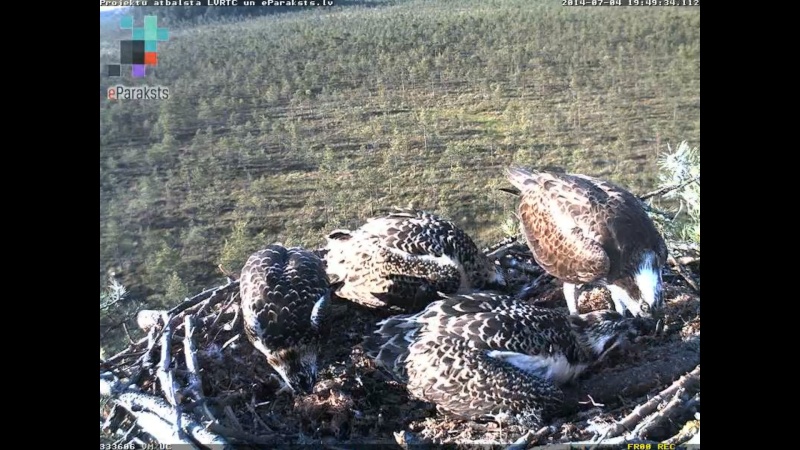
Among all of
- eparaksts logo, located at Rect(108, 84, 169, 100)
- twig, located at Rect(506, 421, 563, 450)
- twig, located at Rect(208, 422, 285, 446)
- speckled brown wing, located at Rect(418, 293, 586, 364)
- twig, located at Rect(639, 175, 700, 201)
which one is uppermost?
eparaksts logo, located at Rect(108, 84, 169, 100)

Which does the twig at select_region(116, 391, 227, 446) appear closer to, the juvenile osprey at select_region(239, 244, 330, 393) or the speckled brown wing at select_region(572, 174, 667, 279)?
the juvenile osprey at select_region(239, 244, 330, 393)

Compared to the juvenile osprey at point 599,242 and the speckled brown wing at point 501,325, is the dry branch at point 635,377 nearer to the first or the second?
the speckled brown wing at point 501,325

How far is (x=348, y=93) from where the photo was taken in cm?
616

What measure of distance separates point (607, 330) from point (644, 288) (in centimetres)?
50

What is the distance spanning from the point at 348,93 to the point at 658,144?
2878 mm

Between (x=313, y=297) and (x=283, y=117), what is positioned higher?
(x=283, y=117)

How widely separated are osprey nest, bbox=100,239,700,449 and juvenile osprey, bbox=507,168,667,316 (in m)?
0.41

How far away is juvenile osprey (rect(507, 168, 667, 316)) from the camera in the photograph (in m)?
5.12

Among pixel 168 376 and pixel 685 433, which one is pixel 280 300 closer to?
pixel 168 376

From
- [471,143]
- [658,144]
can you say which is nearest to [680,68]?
[658,144]

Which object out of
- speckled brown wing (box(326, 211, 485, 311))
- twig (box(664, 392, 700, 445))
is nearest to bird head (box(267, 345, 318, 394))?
speckled brown wing (box(326, 211, 485, 311))

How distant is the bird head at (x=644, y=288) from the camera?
16.9ft

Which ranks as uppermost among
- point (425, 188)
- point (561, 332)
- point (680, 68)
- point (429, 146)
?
point (680, 68)
